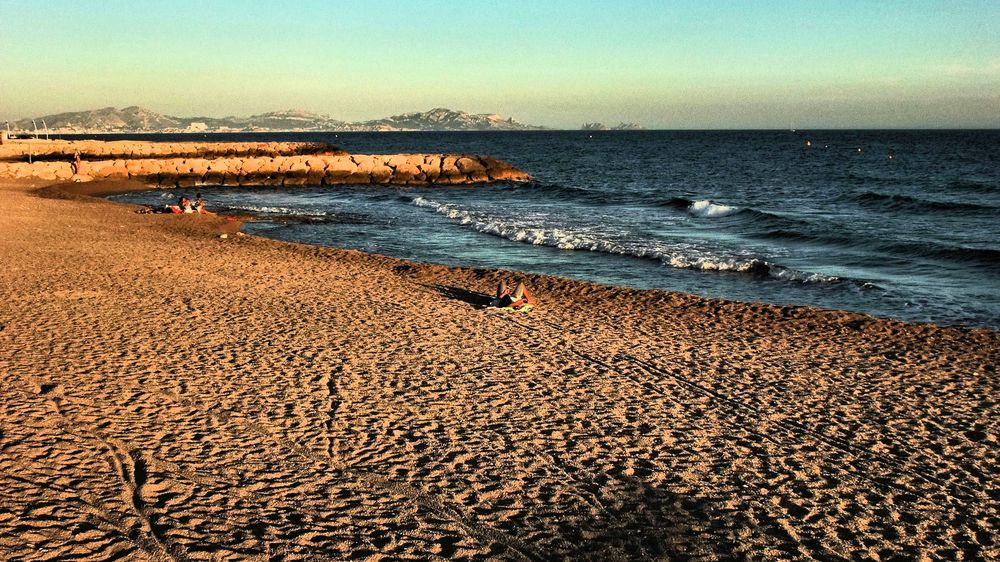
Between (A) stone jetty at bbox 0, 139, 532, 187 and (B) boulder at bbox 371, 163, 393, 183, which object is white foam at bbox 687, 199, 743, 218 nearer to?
(A) stone jetty at bbox 0, 139, 532, 187

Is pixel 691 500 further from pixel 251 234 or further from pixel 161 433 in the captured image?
pixel 251 234

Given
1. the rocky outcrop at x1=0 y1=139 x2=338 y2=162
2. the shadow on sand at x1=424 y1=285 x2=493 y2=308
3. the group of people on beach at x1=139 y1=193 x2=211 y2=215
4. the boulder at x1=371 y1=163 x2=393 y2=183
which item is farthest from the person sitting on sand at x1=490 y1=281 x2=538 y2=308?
the rocky outcrop at x1=0 y1=139 x2=338 y2=162

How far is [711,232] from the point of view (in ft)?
86.1

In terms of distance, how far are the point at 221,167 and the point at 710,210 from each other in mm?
29724

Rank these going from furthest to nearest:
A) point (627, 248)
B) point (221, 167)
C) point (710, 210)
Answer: point (221, 167) < point (710, 210) < point (627, 248)

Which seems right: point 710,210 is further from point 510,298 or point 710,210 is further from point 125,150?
point 125,150

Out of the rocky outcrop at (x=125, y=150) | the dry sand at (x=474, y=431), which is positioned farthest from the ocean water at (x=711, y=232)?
the rocky outcrop at (x=125, y=150)

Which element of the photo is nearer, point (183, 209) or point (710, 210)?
point (183, 209)

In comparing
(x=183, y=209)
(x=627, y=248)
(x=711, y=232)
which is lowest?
(x=711, y=232)

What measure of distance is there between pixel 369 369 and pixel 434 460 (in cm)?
283

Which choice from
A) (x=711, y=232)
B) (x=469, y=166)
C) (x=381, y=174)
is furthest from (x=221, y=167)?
(x=711, y=232)

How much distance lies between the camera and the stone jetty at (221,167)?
4331 centimetres

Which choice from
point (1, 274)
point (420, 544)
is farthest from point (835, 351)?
point (1, 274)

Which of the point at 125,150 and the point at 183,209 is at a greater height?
the point at 125,150
